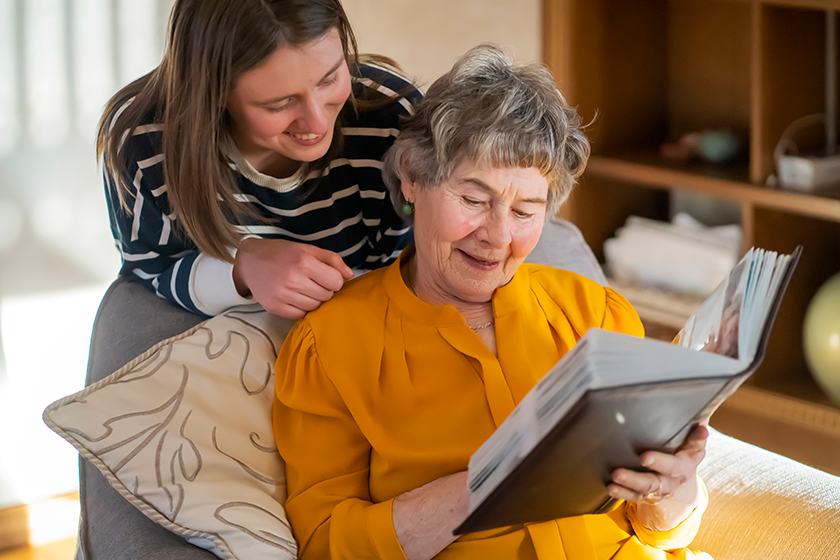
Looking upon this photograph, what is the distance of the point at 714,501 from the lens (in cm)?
131

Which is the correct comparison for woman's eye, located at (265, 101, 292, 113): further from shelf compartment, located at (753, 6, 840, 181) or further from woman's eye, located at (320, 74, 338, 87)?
shelf compartment, located at (753, 6, 840, 181)

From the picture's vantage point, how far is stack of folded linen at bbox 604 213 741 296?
8.04 feet

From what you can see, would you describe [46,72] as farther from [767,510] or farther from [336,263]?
[767,510]

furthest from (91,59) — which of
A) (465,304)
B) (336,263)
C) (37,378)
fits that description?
(465,304)

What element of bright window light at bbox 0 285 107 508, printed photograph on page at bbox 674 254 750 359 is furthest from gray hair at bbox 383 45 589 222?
bright window light at bbox 0 285 107 508

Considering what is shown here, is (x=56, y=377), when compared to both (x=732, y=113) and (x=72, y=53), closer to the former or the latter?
(x=72, y=53)

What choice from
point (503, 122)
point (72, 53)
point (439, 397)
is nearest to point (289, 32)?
point (503, 122)

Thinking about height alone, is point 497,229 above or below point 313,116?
below

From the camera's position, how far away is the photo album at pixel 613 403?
772mm

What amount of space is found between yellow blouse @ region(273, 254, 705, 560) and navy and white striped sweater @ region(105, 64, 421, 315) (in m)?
0.25

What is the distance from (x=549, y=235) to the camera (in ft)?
5.30

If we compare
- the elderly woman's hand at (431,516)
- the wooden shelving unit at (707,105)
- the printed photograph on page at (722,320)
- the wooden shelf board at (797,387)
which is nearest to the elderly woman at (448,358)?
the elderly woman's hand at (431,516)

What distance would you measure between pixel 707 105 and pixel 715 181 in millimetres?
500

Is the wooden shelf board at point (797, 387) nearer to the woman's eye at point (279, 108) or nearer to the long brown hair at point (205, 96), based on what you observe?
the long brown hair at point (205, 96)
